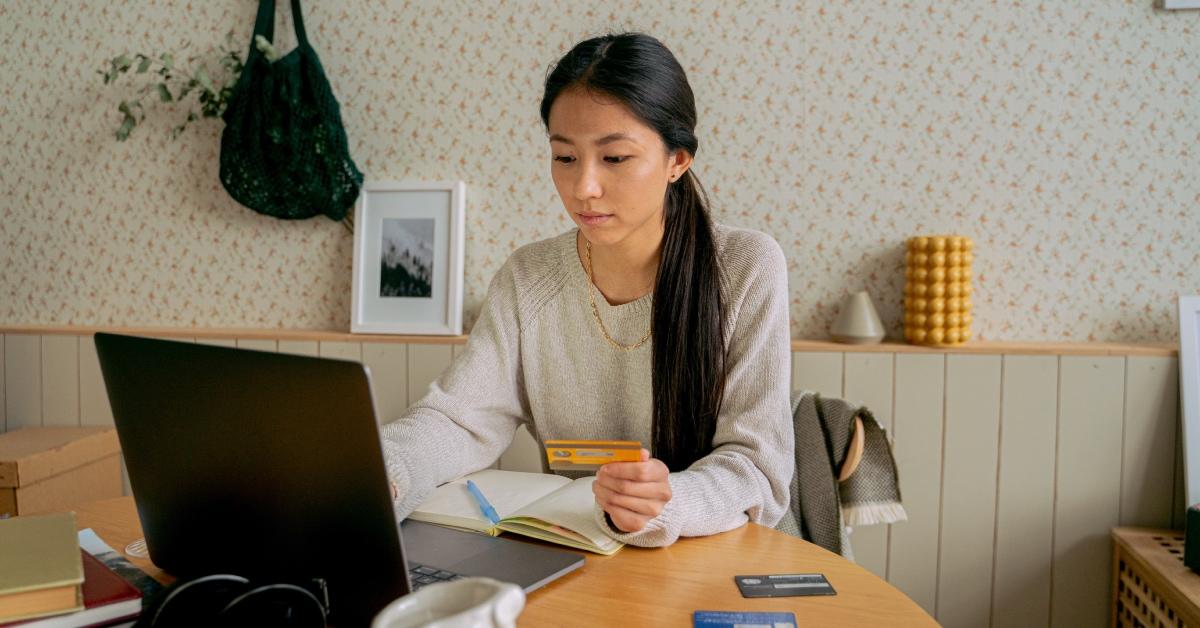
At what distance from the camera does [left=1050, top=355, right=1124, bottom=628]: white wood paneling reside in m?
1.88

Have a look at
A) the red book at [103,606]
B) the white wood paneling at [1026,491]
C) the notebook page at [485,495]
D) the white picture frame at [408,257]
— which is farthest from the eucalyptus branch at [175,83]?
the white wood paneling at [1026,491]

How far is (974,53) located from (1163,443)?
3.35 feet

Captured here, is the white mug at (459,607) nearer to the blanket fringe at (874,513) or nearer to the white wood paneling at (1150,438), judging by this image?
the blanket fringe at (874,513)

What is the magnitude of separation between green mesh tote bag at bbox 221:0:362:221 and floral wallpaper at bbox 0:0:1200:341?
10 cm

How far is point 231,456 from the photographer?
2.23 feet

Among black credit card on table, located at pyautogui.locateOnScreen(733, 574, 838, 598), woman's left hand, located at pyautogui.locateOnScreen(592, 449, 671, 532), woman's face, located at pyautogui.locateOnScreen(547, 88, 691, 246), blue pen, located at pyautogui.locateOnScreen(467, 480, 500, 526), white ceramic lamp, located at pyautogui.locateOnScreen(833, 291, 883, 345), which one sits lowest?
black credit card on table, located at pyautogui.locateOnScreen(733, 574, 838, 598)

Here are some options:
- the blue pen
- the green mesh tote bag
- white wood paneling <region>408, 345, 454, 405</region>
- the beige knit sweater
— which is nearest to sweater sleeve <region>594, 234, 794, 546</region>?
the beige knit sweater

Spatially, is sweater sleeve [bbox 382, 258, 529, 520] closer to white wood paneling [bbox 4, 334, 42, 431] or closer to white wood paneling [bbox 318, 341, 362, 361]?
white wood paneling [bbox 318, 341, 362, 361]

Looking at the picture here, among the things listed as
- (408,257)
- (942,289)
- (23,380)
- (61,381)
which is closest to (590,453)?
(942,289)

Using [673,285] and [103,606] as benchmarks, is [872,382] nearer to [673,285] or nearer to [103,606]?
[673,285]

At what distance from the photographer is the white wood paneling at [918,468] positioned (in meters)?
1.92

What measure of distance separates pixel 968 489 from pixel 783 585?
1.35 m

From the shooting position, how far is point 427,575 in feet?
2.60

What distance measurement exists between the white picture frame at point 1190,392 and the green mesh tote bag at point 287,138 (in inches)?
80.1
